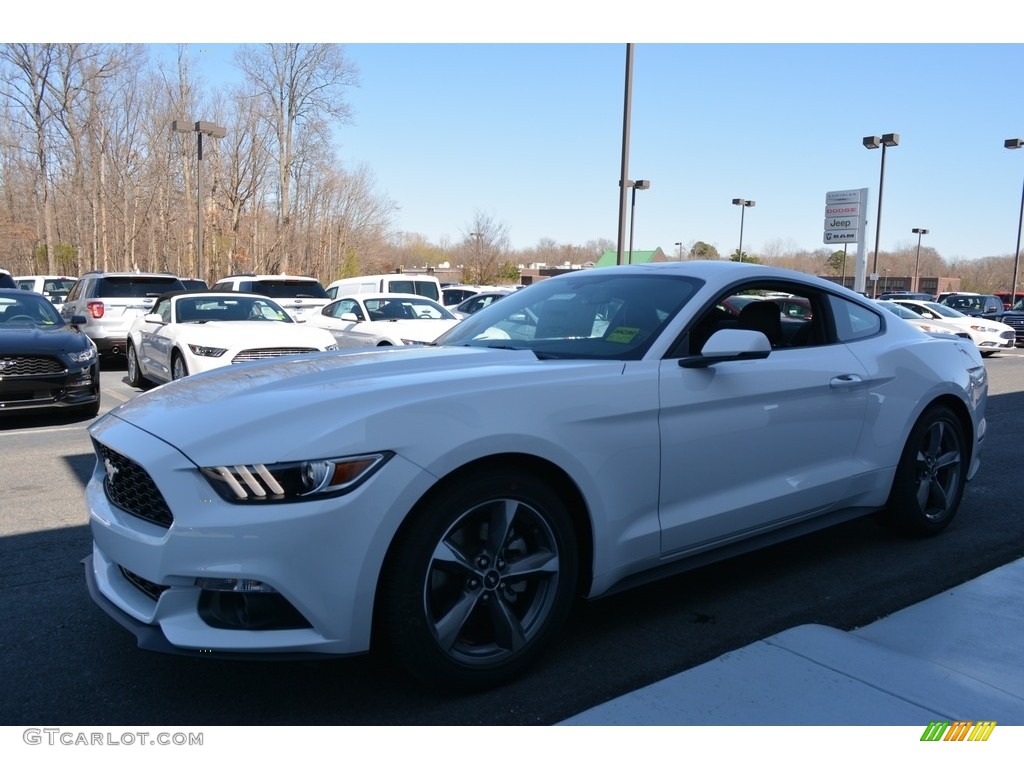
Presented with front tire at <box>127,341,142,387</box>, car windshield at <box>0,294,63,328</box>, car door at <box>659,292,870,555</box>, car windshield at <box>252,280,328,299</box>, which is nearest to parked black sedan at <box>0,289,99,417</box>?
car windshield at <box>0,294,63,328</box>

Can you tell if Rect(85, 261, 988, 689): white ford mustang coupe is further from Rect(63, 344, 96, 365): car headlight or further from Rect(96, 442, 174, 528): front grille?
Rect(63, 344, 96, 365): car headlight

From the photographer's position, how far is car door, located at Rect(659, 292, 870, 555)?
11.0 ft

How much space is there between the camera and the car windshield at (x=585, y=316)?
3.61 metres

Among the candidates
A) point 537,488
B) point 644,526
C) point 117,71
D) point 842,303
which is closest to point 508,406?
point 537,488

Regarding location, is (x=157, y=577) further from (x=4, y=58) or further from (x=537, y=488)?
(x=4, y=58)

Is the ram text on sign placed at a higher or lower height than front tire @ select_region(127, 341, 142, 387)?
higher

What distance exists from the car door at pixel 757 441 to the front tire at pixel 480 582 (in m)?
0.59

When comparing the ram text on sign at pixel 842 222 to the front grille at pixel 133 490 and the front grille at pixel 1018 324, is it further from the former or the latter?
the front grille at pixel 133 490

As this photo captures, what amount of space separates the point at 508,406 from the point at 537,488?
A: 1.06ft

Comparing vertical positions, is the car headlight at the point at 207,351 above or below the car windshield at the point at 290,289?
below

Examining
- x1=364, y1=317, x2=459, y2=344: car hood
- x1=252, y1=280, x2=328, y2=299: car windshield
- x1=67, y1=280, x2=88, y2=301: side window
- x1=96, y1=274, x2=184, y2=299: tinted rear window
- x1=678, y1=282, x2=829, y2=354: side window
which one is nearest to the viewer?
x1=678, y1=282, x2=829, y2=354: side window

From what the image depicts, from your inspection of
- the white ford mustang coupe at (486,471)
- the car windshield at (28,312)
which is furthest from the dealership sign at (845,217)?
the white ford mustang coupe at (486,471)

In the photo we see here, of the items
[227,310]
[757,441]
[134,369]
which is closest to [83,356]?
[227,310]

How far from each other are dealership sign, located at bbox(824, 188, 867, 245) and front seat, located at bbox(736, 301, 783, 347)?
3493cm
